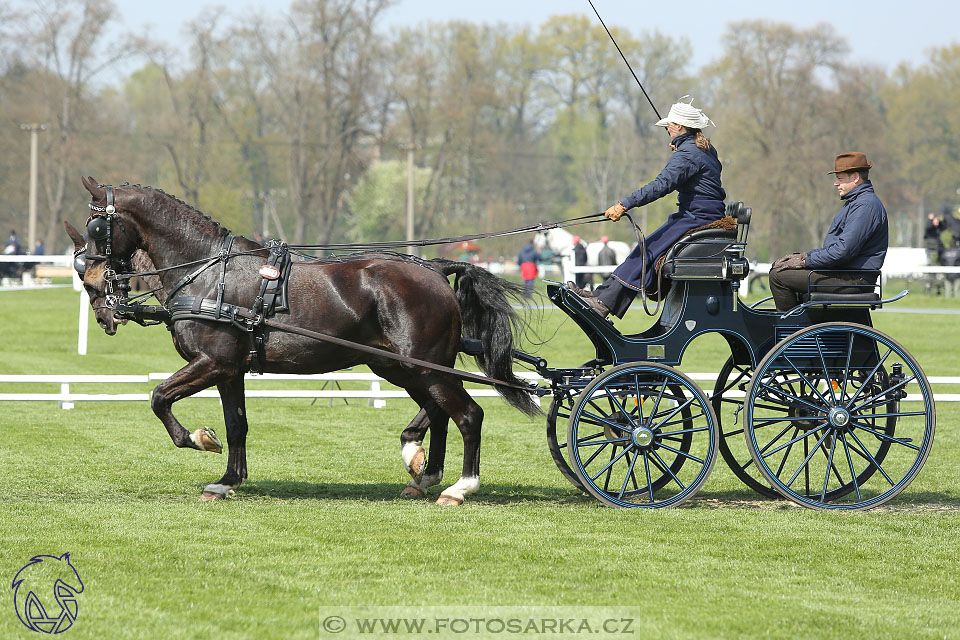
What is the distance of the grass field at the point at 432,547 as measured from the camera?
4844 millimetres

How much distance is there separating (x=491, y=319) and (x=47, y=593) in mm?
3660

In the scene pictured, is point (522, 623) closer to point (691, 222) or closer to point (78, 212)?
point (691, 222)

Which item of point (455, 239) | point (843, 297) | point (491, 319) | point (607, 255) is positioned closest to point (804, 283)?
point (843, 297)

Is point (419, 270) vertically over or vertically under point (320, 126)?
under

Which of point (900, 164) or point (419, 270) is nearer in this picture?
point (419, 270)

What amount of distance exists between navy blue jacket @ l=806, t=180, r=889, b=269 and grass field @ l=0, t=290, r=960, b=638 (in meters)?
1.56

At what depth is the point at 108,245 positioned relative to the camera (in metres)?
7.50

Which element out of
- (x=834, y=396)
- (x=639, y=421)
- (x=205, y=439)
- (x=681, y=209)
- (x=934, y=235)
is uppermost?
(x=934, y=235)

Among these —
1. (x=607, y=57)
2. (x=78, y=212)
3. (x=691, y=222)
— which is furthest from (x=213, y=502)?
(x=607, y=57)

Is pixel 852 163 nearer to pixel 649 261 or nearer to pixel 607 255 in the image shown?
pixel 649 261

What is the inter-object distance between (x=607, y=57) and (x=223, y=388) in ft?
175

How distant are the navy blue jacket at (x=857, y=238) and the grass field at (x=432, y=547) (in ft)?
5.13

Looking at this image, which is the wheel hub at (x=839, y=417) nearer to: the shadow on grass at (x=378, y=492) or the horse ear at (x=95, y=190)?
the shadow on grass at (x=378, y=492)

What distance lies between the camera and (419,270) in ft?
25.2
